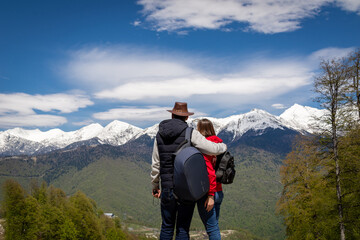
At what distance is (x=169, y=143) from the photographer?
21.5ft

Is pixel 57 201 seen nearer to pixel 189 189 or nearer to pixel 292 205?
pixel 292 205

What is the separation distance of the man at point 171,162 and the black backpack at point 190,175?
12.2 inches

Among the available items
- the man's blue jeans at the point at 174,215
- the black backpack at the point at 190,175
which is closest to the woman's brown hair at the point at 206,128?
the black backpack at the point at 190,175

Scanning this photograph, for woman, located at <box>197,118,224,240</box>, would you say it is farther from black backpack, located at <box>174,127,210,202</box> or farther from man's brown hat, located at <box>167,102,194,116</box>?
man's brown hat, located at <box>167,102,194,116</box>

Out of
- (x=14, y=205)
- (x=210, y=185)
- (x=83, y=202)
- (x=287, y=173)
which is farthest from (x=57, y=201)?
(x=210, y=185)

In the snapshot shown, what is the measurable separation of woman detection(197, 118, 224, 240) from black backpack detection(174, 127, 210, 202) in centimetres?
36

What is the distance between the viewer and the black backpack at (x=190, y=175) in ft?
19.3

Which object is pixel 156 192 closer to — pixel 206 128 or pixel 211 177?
pixel 211 177

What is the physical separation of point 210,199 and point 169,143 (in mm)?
1740

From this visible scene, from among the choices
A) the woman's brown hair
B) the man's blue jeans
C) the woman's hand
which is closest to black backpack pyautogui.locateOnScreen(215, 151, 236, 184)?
the woman's hand

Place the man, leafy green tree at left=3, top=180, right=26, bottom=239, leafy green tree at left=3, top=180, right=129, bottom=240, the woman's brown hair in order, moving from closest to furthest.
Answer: the man → the woman's brown hair → leafy green tree at left=3, top=180, right=26, bottom=239 → leafy green tree at left=3, top=180, right=129, bottom=240

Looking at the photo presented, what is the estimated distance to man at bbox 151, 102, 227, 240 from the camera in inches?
251

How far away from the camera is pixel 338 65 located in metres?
15.1

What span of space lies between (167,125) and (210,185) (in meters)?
1.88
